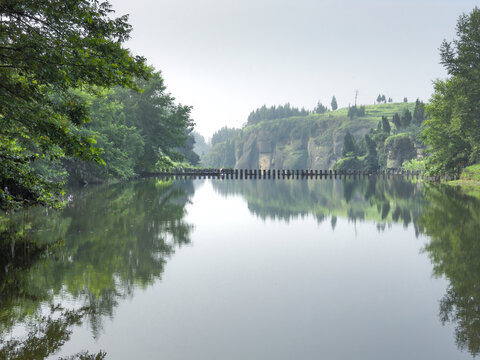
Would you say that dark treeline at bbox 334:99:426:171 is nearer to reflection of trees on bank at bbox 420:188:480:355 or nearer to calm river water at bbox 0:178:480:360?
reflection of trees on bank at bbox 420:188:480:355

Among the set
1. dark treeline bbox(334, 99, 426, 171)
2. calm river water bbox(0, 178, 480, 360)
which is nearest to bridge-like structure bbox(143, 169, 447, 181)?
dark treeline bbox(334, 99, 426, 171)

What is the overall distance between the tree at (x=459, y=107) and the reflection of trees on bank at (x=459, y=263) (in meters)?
29.6

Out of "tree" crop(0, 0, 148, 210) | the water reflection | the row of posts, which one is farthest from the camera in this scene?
the row of posts

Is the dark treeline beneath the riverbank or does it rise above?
above

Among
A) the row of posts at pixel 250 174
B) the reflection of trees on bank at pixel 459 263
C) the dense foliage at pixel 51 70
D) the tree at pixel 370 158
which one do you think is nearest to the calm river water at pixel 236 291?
the reflection of trees on bank at pixel 459 263

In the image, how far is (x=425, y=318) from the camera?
27.3 ft

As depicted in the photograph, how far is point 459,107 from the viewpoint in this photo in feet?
164

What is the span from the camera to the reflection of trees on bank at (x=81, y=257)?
8.71 metres

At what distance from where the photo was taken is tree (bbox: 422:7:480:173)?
4997 centimetres

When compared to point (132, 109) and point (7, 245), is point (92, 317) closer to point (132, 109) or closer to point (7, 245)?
point (7, 245)

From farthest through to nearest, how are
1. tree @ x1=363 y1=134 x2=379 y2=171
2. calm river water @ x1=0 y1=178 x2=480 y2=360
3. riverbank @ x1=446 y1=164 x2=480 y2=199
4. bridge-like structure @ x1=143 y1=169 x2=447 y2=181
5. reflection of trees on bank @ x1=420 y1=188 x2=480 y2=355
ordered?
tree @ x1=363 y1=134 x2=379 y2=171, bridge-like structure @ x1=143 y1=169 x2=447 y2=181, riverbank @ x1=446 y1=164 x2=480 y2=199, reflection of trees on bank @ x1=420 y1=188 x2=480 y2=355, calm river water @ x1=0 y1=178 x2=480 y2=360

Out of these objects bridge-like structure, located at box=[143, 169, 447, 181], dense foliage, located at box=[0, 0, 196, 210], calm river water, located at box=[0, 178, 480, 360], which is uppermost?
dense foliage, located at box=[0, 0, 196, 210]

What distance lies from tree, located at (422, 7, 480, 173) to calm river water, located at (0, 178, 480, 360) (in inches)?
1400

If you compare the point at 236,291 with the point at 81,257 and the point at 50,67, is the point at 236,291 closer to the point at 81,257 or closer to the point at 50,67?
the point at 81,257
